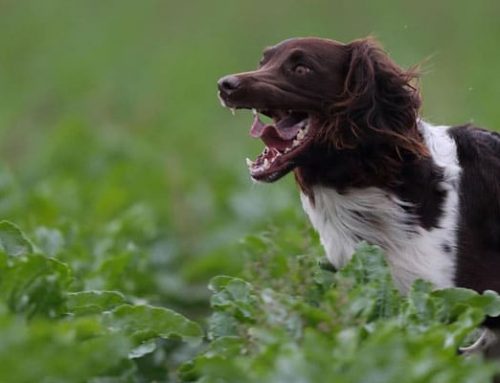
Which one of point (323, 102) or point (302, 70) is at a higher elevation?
point (302, 70)

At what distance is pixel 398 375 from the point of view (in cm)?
534

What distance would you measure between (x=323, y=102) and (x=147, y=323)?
4.12ft

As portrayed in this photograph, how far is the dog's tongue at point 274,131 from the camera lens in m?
7.22

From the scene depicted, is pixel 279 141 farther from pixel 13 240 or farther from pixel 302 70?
pixel 13 240

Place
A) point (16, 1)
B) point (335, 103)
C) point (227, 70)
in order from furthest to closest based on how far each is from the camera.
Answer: point (16, 1)
point (227, 70)
point (335, 103)

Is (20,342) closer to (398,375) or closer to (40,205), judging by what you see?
(398,375)

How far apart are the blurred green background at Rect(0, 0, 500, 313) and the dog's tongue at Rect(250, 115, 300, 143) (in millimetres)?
→ 872

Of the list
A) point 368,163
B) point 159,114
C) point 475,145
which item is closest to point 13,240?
point 368,163

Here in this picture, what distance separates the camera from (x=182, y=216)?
45.7 feet

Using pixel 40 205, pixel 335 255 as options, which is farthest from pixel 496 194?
pixel 40 205

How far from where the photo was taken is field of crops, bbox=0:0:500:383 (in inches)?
223

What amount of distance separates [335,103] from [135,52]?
17471mm

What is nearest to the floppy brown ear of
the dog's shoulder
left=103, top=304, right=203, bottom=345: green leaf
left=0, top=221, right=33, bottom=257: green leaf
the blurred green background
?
the dog's shoulder

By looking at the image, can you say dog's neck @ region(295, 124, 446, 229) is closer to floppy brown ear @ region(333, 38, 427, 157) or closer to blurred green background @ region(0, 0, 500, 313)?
floppy brown ear @ region(333, 38, 427, 157)
